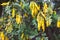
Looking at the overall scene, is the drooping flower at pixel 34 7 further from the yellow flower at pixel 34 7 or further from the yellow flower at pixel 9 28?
the yellow flower at pixel 9 28

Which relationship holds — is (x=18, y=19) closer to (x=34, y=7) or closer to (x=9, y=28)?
(x=9, y=28)

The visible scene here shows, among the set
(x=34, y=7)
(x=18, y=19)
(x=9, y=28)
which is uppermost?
(x=34, y=7)

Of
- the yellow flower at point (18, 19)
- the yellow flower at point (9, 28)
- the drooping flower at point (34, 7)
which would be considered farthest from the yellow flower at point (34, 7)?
the yellow flower at point (9, 28)

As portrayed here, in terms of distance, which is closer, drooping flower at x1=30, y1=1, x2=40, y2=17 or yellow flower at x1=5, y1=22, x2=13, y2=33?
drooping flower at x1=30, y1=1, x2=40, y2=17

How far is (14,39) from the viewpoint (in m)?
2.44

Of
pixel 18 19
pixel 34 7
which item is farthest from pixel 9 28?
pixel 34 7

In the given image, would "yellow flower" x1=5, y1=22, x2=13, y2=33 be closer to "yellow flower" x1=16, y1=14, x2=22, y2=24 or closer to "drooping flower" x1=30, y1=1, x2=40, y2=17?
"yellow flower" x1=16, y1=14, x2=22, y2=24

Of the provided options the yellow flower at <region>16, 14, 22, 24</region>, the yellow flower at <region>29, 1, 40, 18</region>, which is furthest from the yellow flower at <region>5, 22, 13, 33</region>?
the yellow flower at <region>29, 1, 40, 18</region>

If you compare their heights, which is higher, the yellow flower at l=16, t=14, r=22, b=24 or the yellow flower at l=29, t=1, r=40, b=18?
the yellow flower at l=29, t=1, r=40, b=18

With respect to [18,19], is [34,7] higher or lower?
higher

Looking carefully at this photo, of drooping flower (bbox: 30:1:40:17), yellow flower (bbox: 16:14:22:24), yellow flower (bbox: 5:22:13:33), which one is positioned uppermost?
drooping flower (bbox: 30:1:40:17)

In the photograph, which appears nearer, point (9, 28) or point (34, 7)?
point (34, 7)

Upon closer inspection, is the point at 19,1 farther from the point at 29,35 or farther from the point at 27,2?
the point at 29,35

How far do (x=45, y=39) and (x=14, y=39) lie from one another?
1.67ft
